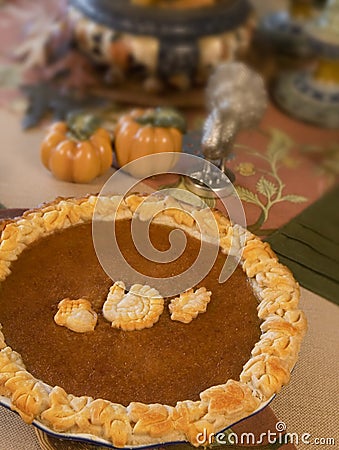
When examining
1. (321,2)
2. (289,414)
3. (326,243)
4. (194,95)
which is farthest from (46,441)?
(321,2)

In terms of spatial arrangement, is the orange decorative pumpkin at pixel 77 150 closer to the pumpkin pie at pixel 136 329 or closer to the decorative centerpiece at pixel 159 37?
the pumpkin pie at pixel 136 329

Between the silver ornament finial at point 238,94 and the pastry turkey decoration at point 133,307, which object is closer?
the pastry turkey decoration at point 133,307

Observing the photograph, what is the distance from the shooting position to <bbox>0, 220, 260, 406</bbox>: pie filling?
0.75 metres

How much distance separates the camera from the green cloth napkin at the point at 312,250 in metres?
1.05

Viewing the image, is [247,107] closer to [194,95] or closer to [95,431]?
[194,95]

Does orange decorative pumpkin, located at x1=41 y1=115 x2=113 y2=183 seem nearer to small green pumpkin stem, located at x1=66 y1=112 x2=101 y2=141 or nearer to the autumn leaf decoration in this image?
small green pumpkin stem, located at x1=66 y1=112 x2=101 y2=141

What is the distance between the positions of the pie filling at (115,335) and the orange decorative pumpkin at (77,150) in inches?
8.7

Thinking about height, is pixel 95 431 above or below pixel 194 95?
above

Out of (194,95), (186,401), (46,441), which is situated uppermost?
(186,401)

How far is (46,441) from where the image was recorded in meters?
0.78

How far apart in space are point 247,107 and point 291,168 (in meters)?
0.22

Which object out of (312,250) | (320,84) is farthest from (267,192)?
(320,84)

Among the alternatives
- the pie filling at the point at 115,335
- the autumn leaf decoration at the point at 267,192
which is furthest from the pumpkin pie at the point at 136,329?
the autumn leaf decoration at the point at 267,192

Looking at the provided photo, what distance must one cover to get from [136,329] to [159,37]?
3.63 feet
